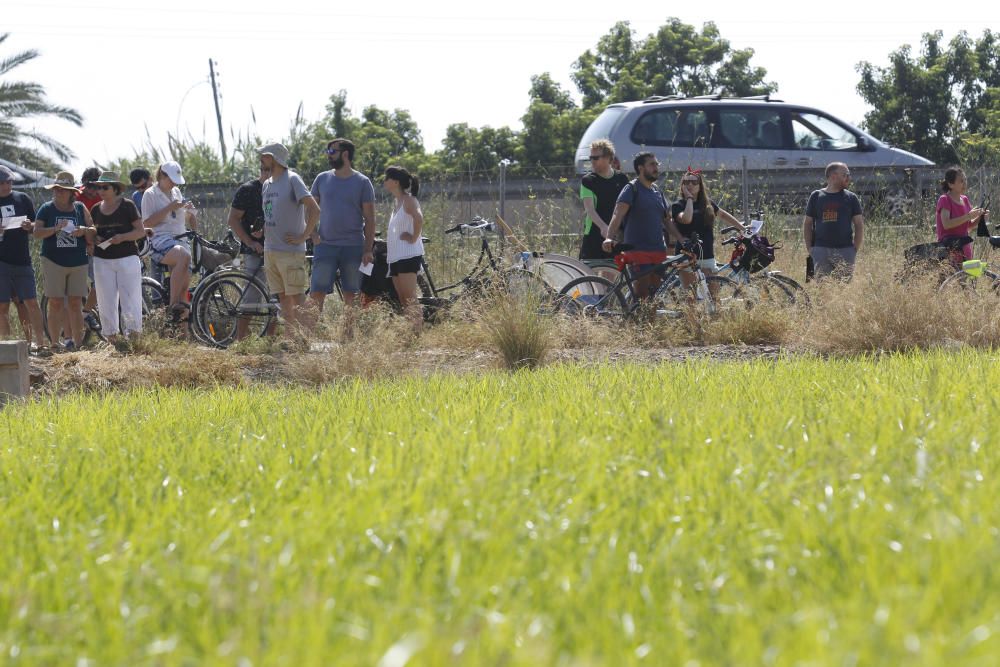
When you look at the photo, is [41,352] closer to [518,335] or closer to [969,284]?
[518,335]

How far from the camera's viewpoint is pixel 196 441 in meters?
5.39

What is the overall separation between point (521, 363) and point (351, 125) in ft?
221

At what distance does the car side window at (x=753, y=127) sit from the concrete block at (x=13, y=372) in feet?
45.3

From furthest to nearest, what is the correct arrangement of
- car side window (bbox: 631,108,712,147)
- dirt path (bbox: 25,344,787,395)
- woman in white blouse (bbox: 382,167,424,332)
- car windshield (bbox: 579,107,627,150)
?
car windshield (bbox: 579,107,627,150) < car side window (bbox: 631,108,712,147) < woman in white blouse (bbox: 382,167,424,332) < dirt path (bbox: 25,344,787,395)

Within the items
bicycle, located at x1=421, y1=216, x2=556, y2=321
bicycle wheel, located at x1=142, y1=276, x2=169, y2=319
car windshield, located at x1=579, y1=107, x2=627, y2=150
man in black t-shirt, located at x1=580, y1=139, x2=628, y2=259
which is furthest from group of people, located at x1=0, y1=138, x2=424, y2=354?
car windshield, located at x1=579, y1=107, x2=627, y2=150

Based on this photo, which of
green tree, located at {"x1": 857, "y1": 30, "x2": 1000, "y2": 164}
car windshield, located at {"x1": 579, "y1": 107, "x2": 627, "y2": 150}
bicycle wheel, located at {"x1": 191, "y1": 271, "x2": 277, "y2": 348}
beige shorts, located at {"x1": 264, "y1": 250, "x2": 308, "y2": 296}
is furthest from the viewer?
green tree, located at {"x1": 857, "y1": 30, "x2": 1000, "y2": 164}

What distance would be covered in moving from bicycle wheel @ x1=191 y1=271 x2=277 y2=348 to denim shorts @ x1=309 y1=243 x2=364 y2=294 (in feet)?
2.72

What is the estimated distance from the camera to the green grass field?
2693mm

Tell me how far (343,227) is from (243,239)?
1.25m

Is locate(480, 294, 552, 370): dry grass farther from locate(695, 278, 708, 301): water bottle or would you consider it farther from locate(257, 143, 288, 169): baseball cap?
locate(257, 143, 288, 169): baseball cap

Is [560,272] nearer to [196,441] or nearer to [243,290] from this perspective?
[243,290]

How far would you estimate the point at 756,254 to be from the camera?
12164 mm

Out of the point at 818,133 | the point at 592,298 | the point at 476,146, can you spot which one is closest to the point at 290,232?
the point at 592,298

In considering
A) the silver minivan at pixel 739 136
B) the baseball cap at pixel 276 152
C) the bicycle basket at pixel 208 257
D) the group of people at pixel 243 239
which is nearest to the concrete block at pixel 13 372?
the group of people at pixel 243 239
